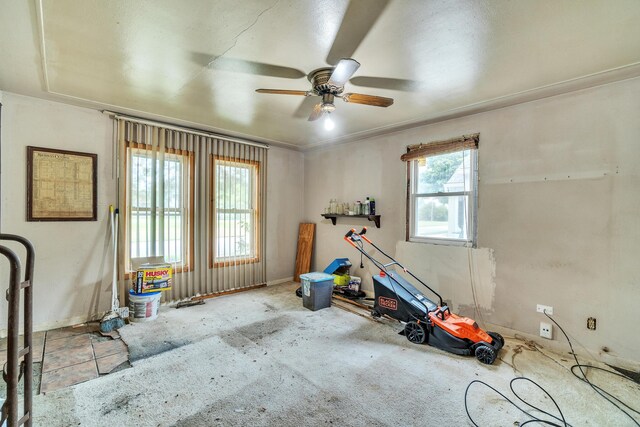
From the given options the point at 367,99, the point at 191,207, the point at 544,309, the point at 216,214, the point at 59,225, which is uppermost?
the point at 367,99

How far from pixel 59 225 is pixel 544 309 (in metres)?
5.47

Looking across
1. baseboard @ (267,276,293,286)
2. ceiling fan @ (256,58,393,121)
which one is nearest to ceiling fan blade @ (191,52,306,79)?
ceiling fan @ (256,58,393,121)

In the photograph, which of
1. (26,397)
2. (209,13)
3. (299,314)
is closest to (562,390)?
(299,314)

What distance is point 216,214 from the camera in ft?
14.9

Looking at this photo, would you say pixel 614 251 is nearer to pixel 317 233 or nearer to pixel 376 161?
pixel 376 161

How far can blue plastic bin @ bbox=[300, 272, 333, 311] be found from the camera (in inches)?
156

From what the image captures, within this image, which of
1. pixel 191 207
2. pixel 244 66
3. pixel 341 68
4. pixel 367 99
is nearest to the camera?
pixel 341 68

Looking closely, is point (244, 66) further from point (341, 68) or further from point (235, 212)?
point (235, 212)

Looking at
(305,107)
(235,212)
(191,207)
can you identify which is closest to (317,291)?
(235,212)

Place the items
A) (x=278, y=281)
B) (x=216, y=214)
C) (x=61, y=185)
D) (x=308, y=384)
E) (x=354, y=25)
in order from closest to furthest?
(x=354, y=25), (x=308, y=384), (x=61, y=185), (x=216, y=214), (x=278, y=281)

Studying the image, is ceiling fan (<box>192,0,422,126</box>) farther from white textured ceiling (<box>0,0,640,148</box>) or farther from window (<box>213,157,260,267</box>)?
window (<box>213,157,260,267</box>)

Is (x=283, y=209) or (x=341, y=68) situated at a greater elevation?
(x=341, y=68)

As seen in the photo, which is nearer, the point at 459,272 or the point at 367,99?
the point at 367,99

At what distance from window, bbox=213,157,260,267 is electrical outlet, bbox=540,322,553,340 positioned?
4081 millimetres
